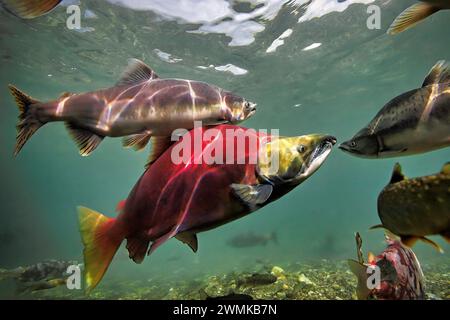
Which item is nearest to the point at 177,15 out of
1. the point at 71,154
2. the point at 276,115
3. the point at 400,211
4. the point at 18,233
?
the point at 400,211

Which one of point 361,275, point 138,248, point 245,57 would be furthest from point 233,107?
point 245,57

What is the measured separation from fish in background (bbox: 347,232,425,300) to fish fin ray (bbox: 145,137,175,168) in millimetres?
2270

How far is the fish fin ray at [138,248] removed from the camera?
1.82 m

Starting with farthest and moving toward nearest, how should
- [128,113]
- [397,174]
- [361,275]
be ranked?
[361,275]
[128,113]
[397,174]

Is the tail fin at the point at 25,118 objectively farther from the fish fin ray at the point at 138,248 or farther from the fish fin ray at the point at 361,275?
the fish fin ray at the point at 361,275

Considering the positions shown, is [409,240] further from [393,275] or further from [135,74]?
[135,74]

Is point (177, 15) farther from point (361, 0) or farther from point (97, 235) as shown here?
point (97, 235)

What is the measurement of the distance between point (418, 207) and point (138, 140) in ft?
7.14

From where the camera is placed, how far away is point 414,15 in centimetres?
246

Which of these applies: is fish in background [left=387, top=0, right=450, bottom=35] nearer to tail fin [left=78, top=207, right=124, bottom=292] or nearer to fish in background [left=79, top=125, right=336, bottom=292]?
fish in background [left=79, top=125, right=336, bottom=292]

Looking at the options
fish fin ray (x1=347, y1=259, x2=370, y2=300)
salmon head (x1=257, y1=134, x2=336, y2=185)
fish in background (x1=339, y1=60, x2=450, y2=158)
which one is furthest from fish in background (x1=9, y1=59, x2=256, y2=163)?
fish fin ray (x1=347, y1=259, x2=370, y2=300)

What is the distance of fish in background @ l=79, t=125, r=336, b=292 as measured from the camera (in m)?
1.56

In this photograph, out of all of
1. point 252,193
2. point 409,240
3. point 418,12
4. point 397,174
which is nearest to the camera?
point 252,193

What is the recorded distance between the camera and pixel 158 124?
2184mm
